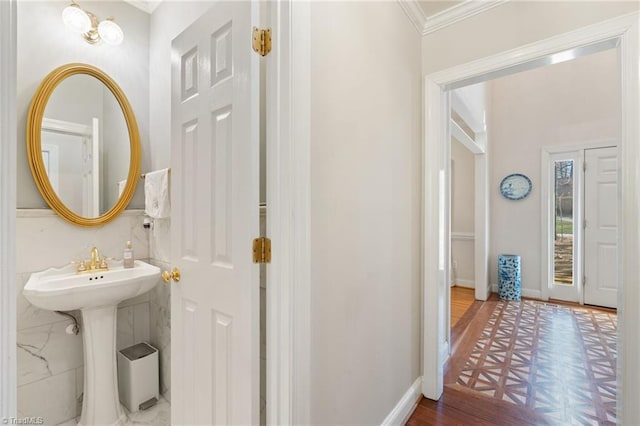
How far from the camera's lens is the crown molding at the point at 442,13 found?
1771 millimetres

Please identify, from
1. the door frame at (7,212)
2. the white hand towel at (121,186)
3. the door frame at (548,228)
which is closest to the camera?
the door frame at (7,212)

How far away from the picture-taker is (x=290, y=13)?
1020mm

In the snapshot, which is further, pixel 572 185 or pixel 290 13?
pixel 572 185

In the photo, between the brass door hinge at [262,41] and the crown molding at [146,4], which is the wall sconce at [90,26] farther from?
the brass door hinge at [262,41]

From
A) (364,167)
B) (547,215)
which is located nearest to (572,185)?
(547,215)

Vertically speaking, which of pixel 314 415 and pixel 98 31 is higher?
pixel 98 31

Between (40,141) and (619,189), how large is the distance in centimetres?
A: 315

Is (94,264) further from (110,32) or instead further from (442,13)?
(442,13)

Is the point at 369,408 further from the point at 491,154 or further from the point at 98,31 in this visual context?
the point at 491,154

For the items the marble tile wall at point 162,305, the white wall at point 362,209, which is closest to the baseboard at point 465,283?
the white wall at point 362,209

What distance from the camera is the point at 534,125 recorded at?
4.37 m

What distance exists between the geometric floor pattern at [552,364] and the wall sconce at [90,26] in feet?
11.4

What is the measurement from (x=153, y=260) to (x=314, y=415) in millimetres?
1643

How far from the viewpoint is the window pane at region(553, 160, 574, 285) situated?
4.17 meters
